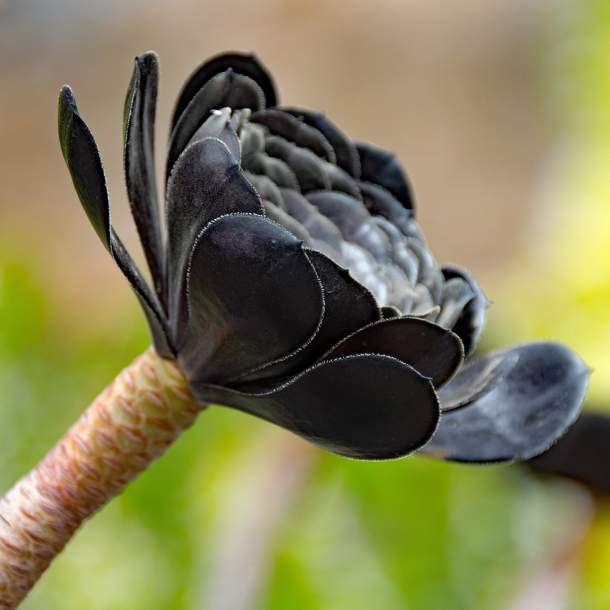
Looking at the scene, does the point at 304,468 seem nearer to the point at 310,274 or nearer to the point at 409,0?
the point at 310,274

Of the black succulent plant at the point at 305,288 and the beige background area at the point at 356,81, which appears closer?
the black succulent plant at the point at 305,288

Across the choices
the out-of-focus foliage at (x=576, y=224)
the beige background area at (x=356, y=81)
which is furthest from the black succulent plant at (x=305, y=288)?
the beige background area at (x=356, y=81)

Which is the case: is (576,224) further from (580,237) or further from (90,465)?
(90,465)

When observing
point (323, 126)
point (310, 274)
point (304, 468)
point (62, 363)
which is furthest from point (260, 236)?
point (62, 363)

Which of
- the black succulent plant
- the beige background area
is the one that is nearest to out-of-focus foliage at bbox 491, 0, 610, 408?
the black succulent plant

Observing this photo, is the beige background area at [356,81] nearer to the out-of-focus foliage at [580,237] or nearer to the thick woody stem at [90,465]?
the out-of-focus foliage at [580,237]

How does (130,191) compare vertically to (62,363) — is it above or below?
above

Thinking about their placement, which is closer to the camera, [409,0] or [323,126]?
[323,126]
